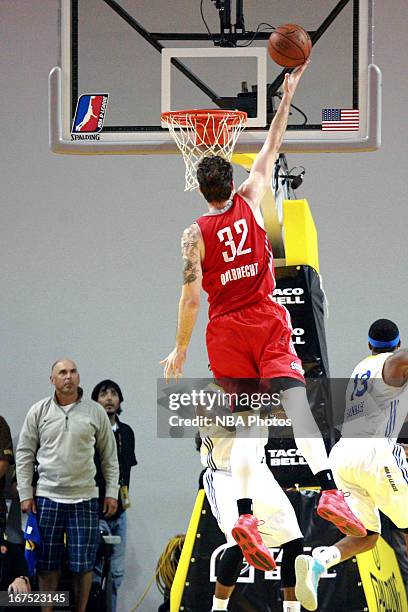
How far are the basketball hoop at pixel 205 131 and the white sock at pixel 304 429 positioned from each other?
1356 millimetres

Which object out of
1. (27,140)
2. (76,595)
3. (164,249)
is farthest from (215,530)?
(27,140)

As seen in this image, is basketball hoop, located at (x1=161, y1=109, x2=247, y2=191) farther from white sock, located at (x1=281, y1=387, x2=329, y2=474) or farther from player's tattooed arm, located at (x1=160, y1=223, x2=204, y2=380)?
white sock, located at (x1=281, y1=387, x2=329, y2=474)

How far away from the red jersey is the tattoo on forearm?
54mm

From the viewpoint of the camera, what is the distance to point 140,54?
726 centimetres

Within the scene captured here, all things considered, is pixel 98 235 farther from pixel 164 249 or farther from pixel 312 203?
pixel 312 203

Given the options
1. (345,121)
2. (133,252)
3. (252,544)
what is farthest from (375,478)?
(133,252)

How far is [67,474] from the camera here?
922 cm

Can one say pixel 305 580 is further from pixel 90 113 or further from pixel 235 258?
pixel 90 113

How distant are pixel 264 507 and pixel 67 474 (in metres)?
3.16

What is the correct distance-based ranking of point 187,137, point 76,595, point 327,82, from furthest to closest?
point 76,595 → point 327,82 → point 187,137

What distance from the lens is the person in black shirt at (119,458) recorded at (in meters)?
10.2

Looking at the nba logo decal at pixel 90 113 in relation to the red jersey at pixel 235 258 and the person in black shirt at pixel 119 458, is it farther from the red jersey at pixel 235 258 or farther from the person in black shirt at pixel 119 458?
the person in black shirt at pixel 119 458

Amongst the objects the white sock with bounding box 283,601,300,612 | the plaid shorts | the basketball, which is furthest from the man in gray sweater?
the basketball

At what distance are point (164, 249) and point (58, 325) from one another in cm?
131
